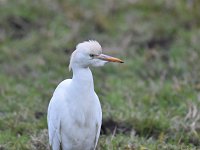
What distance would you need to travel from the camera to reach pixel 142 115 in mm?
6617

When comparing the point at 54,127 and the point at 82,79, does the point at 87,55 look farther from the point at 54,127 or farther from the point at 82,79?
the point at 54,127

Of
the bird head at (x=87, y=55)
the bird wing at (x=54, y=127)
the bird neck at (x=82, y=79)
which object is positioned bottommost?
the bird wing at (x=54, y=127)

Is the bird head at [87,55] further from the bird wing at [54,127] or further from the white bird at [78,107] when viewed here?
the bird wing at [54,127]

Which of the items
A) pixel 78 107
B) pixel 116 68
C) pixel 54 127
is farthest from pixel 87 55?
pixel 116 68

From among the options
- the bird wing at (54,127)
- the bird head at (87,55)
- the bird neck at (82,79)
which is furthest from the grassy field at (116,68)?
the bird head at (87,55)

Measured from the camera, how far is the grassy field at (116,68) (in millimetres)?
6289

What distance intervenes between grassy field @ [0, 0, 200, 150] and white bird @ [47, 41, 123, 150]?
47 cm

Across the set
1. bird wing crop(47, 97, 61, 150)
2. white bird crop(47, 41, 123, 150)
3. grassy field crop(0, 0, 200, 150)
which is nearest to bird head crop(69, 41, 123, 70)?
white bird crop(47, 41, 123, 150)

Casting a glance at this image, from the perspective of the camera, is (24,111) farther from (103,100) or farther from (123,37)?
(123,37)

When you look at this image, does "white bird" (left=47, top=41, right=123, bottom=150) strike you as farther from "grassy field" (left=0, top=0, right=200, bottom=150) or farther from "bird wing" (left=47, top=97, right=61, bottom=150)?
"grassy field" (left=0, top=0, right=200, bottom=150)

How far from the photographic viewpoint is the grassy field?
20.6 feet

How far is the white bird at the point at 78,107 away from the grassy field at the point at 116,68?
475 mm

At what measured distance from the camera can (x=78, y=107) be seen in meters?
5.19

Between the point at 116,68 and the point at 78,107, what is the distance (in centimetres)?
319
